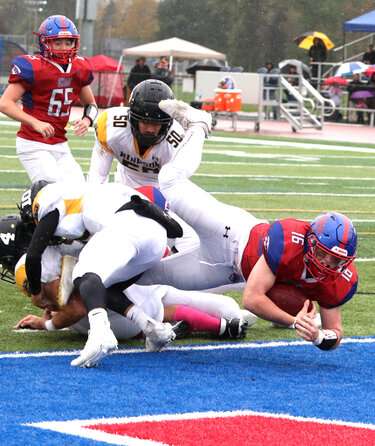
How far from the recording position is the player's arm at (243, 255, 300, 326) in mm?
5801

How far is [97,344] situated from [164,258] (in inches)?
45.4

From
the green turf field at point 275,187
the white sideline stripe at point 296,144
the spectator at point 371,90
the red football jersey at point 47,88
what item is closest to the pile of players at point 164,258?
the green turf field at point 275,187

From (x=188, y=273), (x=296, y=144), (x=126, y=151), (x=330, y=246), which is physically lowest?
(x=296, y=144)

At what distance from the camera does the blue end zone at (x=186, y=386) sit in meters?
4.92

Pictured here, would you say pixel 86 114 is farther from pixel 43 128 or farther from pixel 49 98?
pixel 43 128

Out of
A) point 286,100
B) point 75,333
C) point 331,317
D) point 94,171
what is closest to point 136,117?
Answer: point 94,171

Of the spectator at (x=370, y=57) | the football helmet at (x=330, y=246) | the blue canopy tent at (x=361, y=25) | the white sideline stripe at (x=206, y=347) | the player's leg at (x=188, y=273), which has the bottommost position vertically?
the white sideline stripe at (x=206, y=347)

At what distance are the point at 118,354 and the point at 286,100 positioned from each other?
80.4 ft

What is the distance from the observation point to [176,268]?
21.5 ft

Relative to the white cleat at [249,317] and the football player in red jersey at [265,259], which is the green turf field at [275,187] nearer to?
the white cleat at [249,317]

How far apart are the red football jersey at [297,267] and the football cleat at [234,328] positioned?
59 centimetres

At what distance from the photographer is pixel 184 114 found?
6973 millimetres

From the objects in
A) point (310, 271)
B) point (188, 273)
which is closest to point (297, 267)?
point (310, 271)

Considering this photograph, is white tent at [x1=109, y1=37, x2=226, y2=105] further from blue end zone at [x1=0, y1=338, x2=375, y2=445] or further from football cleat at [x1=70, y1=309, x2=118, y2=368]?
football cleat at [x1=70, y1=309, x2=118, y2=368]
